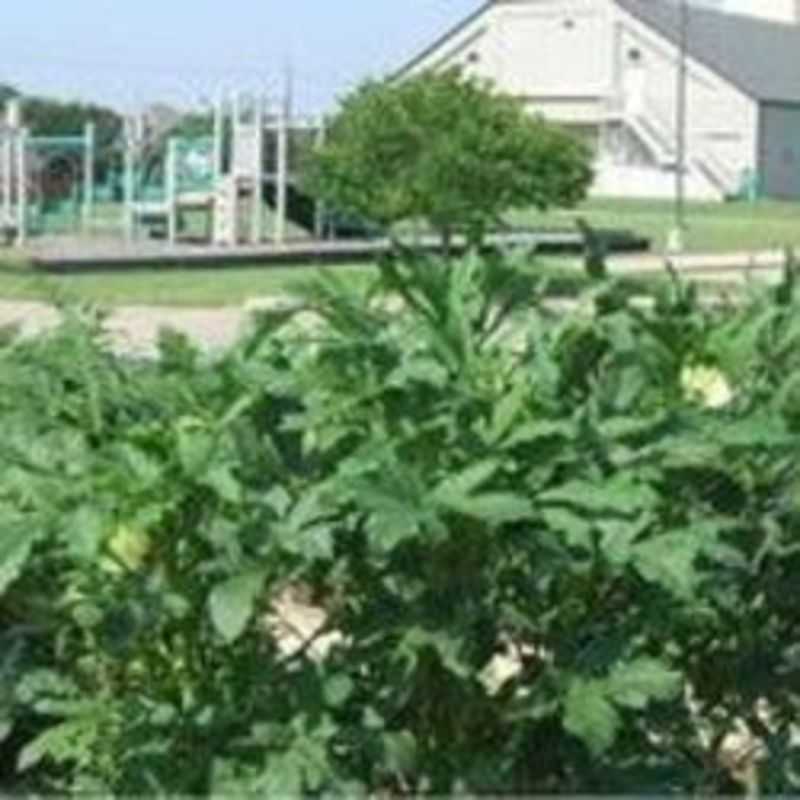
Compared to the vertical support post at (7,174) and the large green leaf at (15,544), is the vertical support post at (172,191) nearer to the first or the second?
the vertical support post at (7,174)

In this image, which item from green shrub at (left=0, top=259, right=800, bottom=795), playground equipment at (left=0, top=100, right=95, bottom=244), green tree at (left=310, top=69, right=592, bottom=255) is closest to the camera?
green shrub at (left=0, top=259, right=800, bottom=795)

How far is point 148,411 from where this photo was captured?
3.68m

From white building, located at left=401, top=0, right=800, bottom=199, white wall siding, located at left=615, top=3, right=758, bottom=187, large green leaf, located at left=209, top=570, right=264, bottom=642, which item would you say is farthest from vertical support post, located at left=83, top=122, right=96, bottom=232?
white wall siding, located at left=615, top=3, right=758, bottom=187

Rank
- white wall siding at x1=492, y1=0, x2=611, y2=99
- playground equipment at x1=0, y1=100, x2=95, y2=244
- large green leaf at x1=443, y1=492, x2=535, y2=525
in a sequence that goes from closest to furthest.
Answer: large green leaf at x1=443, y1=492, x2=535, y2=525, playground equipment at x1=0, y1=100, x2=95, y2=244, white wall siding at x1=492, y1=0, x2=611, y2=99

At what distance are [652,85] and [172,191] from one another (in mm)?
61566

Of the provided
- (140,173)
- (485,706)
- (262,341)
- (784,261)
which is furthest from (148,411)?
(140,173)

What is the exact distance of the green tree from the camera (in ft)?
108

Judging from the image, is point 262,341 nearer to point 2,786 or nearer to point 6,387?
point 6,387

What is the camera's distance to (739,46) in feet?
350

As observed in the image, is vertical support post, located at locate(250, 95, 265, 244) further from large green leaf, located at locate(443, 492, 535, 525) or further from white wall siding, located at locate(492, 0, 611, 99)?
white wall siding, located at locate(492, 0, 611, 99)

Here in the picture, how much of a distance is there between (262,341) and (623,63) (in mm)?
101593

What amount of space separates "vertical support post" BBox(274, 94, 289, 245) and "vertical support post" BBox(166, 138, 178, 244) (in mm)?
1839

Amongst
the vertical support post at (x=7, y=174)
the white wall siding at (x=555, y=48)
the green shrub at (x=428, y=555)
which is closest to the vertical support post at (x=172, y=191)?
the vertical support post at (x=7, y=174)

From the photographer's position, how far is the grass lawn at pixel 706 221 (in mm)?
48375
